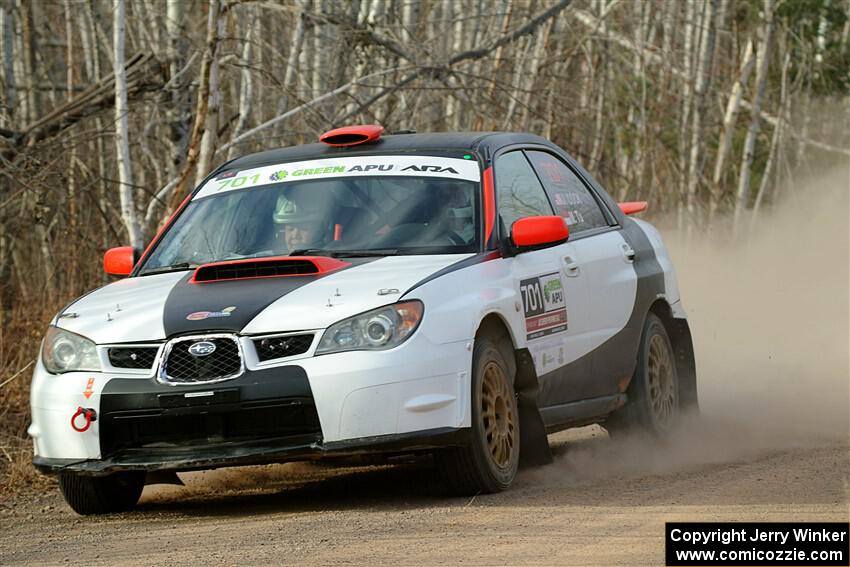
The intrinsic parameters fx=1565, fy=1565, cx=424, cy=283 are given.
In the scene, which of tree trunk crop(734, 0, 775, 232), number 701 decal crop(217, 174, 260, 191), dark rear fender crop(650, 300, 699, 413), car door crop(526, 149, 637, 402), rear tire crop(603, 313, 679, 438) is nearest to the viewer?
number 701 decal crop(217, 174, 260, 191)

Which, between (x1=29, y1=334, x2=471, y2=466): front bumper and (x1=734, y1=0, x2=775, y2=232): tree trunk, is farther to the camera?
(x1=734, y1=0, x2=775, y2=232): tree trunk

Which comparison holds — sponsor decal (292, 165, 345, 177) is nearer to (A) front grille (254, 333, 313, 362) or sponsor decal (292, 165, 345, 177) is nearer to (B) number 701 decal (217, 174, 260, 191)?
(B) number 701 decal (217, 174, 260, 191)

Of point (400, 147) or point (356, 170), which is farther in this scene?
point (400, 147)

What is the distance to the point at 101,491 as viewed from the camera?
23.6 ft

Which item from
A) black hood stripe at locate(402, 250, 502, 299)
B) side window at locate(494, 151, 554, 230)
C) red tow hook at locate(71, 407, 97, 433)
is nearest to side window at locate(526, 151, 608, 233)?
side window at locate(494, 151, 554, 230)

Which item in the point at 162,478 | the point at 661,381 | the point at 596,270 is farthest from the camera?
the point at 661,381

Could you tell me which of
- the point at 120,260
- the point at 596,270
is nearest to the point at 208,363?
the point at 120,260

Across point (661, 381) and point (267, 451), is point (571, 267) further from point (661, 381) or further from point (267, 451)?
point (267, 451)

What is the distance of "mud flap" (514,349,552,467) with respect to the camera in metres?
7.37

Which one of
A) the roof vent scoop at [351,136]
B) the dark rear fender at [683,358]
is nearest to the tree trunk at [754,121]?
the dark rear fender at [683,358]

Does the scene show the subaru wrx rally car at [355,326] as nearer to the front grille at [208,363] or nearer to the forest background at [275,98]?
the front grille at [208,363]

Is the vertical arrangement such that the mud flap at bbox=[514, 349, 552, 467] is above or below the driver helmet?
below

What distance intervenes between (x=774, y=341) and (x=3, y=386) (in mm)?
8112

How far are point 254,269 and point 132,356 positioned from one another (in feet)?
2.32
